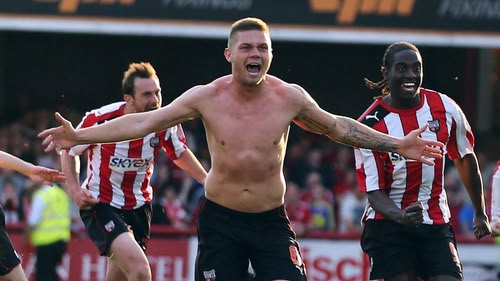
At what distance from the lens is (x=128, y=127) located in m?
7.91

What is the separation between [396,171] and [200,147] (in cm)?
969

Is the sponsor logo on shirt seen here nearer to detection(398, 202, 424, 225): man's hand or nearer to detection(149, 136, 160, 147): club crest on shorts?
detection(149, 136, 160, 147): club crest on shorts

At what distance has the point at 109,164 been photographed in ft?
33.4

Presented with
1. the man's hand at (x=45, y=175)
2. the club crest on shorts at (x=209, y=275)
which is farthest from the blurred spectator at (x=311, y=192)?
the club crest on shorts at (x=209, y=275)

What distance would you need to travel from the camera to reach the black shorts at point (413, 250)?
8.60 m

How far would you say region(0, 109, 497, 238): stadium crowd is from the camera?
1590 centimetres

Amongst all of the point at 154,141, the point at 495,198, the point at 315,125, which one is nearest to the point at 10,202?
the point at 154,141

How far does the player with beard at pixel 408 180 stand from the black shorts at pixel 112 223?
2198 millimetres

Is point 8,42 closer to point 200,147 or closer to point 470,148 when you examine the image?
point 200,147

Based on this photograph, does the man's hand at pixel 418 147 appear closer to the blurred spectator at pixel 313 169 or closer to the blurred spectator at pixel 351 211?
the blurred spectator at pixel 351 211

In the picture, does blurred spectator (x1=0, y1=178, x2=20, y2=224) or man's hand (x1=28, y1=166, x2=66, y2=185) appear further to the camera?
blurred spectator (x1=0, y1=178, x2=20, y2=224)

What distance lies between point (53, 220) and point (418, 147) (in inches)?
312

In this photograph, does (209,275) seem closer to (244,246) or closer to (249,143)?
(244,246)

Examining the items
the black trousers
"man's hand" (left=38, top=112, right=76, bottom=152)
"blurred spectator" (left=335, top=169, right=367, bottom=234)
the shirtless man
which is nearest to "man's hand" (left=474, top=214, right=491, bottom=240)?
the shirtless man
